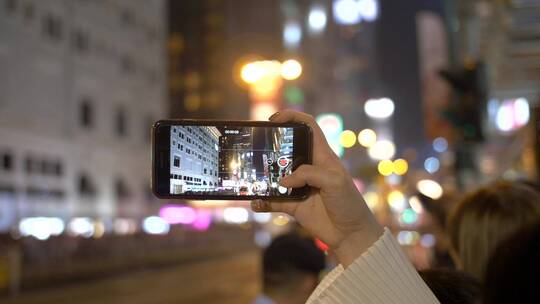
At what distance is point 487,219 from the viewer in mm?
2643

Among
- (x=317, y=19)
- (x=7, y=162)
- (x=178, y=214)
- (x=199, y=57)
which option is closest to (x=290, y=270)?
(x=7, y=162)

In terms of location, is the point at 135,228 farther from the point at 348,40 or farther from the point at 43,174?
the point at 348,40

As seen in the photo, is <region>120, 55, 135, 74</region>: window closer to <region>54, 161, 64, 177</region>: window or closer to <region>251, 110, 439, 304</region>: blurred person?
<region>54, 161, 64, 177</region>: window

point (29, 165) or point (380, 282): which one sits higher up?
point (29, 165)

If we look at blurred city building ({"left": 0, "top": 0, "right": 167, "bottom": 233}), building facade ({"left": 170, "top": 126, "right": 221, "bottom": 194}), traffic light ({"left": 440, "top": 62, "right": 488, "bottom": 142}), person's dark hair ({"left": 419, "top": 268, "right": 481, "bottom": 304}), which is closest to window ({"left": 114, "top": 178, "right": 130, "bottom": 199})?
blurred city building ({"left": 0, "top": 0, "right": 167, "bottom": 233})

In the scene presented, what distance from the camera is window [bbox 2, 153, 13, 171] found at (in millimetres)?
43906

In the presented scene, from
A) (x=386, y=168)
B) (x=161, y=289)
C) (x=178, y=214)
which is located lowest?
(x=161, y=289)

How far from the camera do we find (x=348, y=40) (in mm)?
133125

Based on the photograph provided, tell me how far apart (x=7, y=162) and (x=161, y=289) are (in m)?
23.7

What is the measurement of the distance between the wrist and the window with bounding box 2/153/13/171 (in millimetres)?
45186

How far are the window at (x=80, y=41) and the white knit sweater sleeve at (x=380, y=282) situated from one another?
55.7 m

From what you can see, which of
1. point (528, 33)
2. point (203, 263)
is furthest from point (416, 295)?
point (203, 263)

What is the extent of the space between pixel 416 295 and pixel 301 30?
320ft

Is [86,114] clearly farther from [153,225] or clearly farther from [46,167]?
[153,225]
